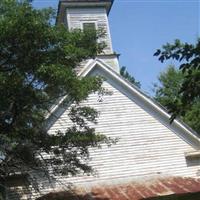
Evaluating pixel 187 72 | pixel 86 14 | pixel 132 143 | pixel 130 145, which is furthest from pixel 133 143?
pixel 187 72

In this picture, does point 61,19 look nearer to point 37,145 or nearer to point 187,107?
point 37,145

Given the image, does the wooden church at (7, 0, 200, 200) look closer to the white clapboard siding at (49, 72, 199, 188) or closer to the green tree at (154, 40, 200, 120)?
the white clapboard siding at (49, 72, 199, 188)

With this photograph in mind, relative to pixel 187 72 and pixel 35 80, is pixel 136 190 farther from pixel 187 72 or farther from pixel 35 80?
pixel 187 72

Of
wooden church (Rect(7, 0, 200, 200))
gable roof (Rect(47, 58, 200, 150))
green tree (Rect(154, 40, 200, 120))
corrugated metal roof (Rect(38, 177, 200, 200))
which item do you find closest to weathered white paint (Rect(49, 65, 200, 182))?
wooden church (Rect(7, 0, 200, 200))

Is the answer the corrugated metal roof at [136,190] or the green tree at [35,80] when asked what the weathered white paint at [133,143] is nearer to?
the corrugated metal roof at [136,190]

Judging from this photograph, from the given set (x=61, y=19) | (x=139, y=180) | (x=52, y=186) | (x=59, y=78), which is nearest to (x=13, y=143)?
(x=59, y=78)

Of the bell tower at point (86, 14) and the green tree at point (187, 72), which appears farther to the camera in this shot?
the bell tower at point (86, 14)

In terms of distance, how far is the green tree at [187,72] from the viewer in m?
4.73

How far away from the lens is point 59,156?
47.6ft

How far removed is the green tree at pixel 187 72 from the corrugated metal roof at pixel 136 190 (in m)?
10.9

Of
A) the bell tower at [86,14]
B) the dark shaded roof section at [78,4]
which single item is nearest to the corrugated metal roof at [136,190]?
the bell tower at [86,14]

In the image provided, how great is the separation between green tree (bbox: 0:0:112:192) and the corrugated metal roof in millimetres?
2242

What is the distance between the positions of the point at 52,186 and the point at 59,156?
10.8 ft

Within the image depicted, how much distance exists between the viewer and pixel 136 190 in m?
16.5
